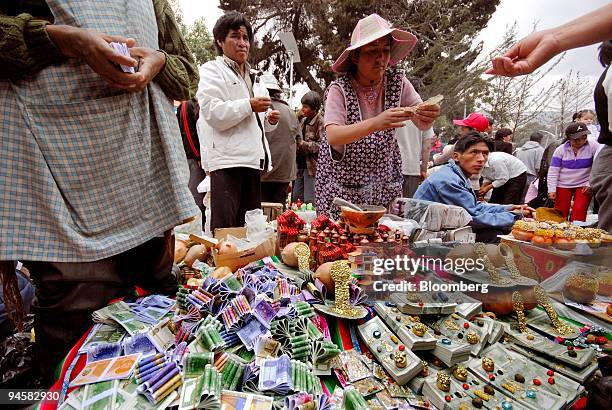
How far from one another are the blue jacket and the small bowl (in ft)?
3.66

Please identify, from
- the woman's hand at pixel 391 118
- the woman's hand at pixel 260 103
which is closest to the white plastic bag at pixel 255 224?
the woman's hand at pixel 260 103

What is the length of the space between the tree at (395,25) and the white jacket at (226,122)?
8671mm

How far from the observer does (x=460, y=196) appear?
2.41 metres

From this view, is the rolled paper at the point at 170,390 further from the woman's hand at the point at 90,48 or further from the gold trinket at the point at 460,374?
the woman's hand at the point at 90,48

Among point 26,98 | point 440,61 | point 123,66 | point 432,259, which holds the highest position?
point 440,61

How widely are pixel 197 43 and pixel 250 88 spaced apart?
46.2 feet

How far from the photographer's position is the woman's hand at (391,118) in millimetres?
1572

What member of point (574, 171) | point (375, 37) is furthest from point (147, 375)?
point (574, 171)

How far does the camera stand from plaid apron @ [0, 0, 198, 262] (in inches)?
39.5

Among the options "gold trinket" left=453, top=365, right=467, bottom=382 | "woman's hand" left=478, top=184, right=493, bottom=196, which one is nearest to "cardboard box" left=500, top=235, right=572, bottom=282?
"gold trinket" left=453, top=365, right=467, bottom=382

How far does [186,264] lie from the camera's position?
1.78 metres

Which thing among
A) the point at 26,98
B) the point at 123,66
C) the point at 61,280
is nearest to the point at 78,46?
the point at 123,66

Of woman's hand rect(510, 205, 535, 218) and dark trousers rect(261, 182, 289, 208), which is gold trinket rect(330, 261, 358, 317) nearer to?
woman's hand rect(510, 205, 535, 218)

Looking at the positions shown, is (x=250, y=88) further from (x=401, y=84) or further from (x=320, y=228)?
(x=320, y=228)
